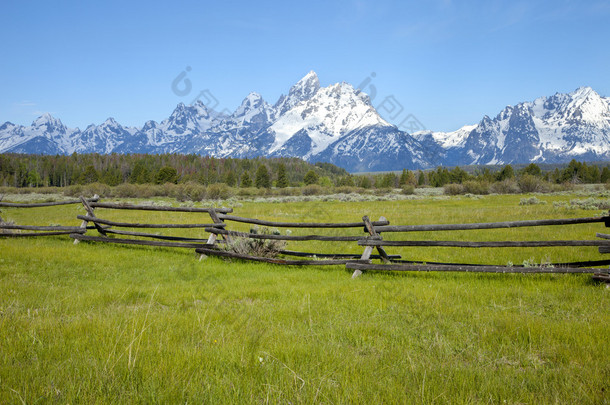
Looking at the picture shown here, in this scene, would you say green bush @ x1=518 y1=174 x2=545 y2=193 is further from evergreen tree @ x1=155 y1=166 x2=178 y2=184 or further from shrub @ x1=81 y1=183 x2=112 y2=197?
evergreen tree @ x1=155 y1=166 x2=178 y2=184

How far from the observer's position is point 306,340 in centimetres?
356

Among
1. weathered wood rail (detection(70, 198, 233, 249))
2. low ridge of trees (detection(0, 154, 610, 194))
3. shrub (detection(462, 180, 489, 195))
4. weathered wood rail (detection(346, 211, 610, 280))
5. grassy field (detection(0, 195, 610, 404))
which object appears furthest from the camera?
low ridge of trees (detection(0, 154, 610, 194))

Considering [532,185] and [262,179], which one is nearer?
[532,185]

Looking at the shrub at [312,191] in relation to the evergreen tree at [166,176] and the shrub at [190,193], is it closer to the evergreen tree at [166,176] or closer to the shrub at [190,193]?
the shrub at [190,193]

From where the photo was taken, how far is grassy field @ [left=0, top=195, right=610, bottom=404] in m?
2.49

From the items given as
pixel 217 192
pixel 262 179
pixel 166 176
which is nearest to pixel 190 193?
pixel 217 192

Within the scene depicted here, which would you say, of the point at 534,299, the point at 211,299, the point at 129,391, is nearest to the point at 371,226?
the point at 534,299

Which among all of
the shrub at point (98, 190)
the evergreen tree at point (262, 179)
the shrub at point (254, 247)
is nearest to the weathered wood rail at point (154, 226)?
the shrub at point (254, 247)

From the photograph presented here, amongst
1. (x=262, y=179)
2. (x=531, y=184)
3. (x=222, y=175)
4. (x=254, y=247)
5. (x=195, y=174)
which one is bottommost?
(x=254, y=247)

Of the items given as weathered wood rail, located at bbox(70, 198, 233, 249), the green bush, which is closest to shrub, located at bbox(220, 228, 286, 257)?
weathered wood rail, located at bbox(70, 198, 233, 249)

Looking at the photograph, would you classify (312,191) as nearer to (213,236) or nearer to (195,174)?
(213,236)

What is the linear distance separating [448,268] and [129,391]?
5.89 meters

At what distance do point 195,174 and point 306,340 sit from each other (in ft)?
375

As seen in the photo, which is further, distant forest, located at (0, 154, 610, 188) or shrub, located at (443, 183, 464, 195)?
distant forest, located at (0, 154, 610, 188)
